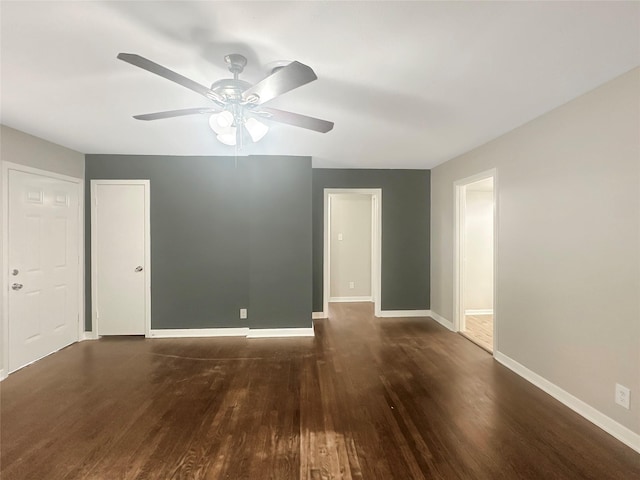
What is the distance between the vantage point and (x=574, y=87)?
7.27 feet

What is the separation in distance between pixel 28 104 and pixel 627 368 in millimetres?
4874

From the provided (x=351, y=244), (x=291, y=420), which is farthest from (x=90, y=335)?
(x=351, y=244)

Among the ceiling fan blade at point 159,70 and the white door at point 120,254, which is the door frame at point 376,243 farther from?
the ceiling fan blade at point 159,70

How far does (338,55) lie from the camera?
1.78 meters

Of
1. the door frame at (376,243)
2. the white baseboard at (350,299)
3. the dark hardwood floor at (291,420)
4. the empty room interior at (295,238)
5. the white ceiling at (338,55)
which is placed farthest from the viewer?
the white baseboard at (350,299)

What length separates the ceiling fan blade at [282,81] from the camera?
1.39 metres

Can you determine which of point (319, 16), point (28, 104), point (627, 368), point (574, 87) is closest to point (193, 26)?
point (319, 16)

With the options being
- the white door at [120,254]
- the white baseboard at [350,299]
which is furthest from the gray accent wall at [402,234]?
the white door at [120,254]

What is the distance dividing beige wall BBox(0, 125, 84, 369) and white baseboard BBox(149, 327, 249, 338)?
1520 mm

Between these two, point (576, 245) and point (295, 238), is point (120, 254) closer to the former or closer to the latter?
point (295, 238)

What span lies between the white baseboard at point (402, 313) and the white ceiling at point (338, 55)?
3.19 m

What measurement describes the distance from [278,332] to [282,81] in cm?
338

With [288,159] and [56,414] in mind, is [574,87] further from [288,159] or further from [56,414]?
[56,414]

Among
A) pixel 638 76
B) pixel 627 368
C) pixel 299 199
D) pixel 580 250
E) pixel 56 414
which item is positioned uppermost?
pixel 638 76
